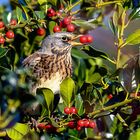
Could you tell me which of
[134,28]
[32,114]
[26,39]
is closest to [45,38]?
[26,39]

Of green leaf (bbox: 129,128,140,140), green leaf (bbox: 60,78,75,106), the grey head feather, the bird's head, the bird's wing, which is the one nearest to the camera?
green leaf (bbox: 129,128,140,140)

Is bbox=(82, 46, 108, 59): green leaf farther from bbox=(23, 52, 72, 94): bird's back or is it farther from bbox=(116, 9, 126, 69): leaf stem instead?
bbox=(23, 52, 72, 94): bird's back

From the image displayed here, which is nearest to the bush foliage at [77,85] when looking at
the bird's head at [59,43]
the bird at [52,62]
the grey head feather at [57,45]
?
the bird at [52,62]

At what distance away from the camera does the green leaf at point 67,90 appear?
270 centimetres

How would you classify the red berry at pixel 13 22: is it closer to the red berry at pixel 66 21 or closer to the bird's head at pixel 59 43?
the red berry at pixel 66 21

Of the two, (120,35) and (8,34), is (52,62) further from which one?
(120,35)

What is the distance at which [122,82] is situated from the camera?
261 cm

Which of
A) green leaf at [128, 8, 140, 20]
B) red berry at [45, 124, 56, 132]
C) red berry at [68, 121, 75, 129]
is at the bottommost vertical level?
red berry at [45, 124, 56, 132]

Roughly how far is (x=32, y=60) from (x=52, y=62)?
10.3 inches

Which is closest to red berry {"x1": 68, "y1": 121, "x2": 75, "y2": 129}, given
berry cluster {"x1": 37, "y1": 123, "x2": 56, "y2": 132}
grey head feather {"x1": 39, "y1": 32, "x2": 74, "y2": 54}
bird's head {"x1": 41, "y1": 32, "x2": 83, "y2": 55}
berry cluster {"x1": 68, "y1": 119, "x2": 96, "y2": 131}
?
berry cluster {"x1": 68, "y1": 119, "x2": 96, "y2": 131}

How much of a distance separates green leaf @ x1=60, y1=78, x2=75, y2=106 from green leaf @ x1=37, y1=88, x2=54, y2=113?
0.07 metres

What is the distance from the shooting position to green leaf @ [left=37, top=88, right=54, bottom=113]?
8.91 feet

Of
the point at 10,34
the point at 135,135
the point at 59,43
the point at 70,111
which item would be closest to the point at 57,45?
the point at 59,43

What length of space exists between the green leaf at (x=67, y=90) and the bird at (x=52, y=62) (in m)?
0.56
